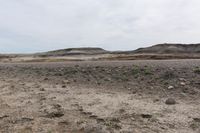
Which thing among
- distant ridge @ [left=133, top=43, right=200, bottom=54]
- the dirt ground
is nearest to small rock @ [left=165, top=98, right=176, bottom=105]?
the dirt ground

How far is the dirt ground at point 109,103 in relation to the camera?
6637mm

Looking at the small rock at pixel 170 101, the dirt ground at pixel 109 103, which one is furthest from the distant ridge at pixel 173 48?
the small rock at pixel 170 101

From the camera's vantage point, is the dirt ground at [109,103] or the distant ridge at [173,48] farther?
the distant ridge at [173,48]

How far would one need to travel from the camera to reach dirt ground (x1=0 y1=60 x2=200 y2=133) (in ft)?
21.8

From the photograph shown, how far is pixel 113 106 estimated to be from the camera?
27.3 ft

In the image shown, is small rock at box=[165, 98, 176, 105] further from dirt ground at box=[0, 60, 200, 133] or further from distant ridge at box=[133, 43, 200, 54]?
distant ridge at box=[133, 43, 200, 54]

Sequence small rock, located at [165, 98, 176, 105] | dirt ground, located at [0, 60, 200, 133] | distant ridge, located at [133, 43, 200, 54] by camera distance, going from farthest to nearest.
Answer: distant ridge, located at [133, 43, 200, 54]
small rock, located at [165, 98, 176, 105]
dirt ground, located at [0, 60, 200, 133]

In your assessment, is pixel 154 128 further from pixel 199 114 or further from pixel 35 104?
pixel 35 104

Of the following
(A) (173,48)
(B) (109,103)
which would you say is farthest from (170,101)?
(A) (173,48)

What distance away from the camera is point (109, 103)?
8688mm

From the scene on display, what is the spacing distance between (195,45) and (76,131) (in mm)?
55449

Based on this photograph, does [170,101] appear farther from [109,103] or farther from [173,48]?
[173,48]

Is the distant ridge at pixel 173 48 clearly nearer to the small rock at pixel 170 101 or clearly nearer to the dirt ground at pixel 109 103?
the dirt ground at pixel 109 103

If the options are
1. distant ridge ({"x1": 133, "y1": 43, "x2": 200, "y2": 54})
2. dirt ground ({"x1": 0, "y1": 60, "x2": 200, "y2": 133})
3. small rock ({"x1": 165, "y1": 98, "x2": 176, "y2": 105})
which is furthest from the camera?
distant ridge ({"x1": 133, "y1": 43, "x2": 200, "y2": 54})
